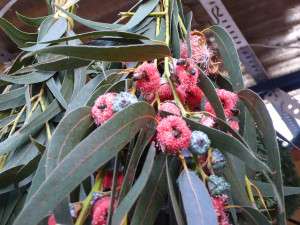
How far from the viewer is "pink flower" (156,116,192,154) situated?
1.02 feet

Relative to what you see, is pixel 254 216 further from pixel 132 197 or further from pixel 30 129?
pixel 30 129

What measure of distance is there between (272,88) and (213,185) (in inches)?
42.4

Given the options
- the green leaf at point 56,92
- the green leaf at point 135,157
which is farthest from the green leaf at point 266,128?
the green leaf at point 56,92

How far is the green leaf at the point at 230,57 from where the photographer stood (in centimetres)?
45

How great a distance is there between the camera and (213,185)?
1.04 feet

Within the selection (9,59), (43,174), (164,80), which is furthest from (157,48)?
(9,59)

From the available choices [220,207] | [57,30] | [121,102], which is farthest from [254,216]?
[57,30]

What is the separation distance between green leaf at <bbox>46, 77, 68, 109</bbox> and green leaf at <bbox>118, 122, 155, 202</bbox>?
166 millimetres

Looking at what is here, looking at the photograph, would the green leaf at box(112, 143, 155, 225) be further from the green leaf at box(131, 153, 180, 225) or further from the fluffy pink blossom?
the fluffy pink blossom

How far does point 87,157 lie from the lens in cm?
28

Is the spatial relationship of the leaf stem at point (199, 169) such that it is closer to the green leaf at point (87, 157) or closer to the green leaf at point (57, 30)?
the green leaf at point (87, 157)

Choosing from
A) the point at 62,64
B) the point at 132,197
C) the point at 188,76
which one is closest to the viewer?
the point at 132,197

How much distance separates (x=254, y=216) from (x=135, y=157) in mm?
123

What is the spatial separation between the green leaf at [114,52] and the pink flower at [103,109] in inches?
1.5
